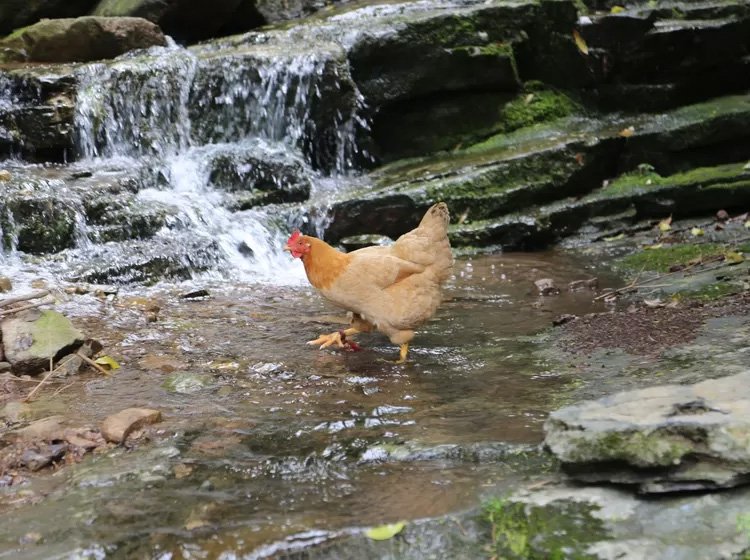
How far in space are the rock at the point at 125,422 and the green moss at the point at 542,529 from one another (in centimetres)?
178

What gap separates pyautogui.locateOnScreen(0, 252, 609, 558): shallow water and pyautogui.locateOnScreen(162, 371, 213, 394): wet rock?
0.04 metres

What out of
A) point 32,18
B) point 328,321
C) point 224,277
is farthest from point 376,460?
point 32,18

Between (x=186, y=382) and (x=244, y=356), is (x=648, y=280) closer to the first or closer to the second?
(x=244, y=356)

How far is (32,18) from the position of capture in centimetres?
1278

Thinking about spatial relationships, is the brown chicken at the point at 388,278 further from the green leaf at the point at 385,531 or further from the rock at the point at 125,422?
the green leaf at the point at 385,531

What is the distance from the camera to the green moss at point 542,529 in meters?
2.22

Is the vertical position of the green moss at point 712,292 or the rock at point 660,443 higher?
the rock at point 660,443

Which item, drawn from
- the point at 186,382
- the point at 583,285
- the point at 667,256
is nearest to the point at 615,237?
the point at 667,256

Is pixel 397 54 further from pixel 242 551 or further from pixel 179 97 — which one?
pixel 242 551

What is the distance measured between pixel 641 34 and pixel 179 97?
23.9ft

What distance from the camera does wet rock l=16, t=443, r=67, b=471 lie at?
10.1ft

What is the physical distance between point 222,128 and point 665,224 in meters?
6.51

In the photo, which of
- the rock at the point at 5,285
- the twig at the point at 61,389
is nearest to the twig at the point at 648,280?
the twig at the point at 61,389

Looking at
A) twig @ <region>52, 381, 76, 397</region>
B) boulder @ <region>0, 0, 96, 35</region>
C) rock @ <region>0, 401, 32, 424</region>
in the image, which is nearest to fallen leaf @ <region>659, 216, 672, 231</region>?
twig @ <region>52, 381, 76, 397</region>
